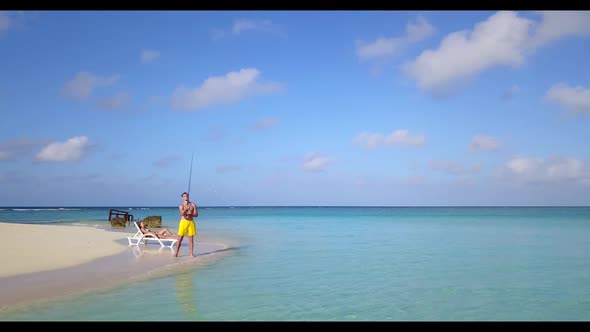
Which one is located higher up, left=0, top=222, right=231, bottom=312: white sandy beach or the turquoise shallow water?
the turquoise shallow water

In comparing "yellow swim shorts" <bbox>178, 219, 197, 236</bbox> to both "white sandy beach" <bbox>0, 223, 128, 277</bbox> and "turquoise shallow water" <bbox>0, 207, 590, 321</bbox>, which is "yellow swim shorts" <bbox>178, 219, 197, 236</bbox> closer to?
"turquoise shallow water" <bbox>0, 207, 590, 321</bbox>

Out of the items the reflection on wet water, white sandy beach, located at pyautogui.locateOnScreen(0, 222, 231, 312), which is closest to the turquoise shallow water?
the reflection on wet water

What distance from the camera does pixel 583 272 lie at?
1205 centimetres

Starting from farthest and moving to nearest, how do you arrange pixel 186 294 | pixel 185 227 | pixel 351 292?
1. pixel 185 227
2. pixel 351 292
3. pixel 186 294

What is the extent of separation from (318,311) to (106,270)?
21.6ft

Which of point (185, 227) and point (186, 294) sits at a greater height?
point (185, 227)

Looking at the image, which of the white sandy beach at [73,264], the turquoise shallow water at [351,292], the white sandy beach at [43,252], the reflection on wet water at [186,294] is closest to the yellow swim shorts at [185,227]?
the white sandy beach at [73,264]

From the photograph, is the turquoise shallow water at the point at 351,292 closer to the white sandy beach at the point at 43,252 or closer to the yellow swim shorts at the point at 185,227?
the yellow swim shorts at the point at 185,227

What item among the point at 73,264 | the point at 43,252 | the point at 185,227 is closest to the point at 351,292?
the point at 185,227

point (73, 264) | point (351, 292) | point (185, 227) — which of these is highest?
point (185, 227)

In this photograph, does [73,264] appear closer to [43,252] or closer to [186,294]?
[43,252]

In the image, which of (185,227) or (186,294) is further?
(185,227)
